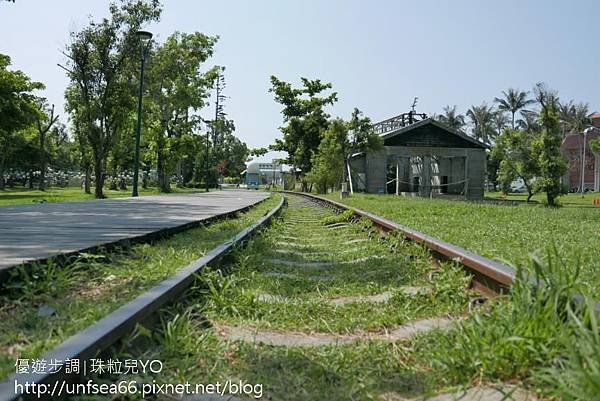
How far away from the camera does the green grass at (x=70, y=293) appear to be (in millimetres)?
2457

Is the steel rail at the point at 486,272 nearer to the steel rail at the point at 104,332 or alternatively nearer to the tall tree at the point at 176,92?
the steel rail at the point at 104,332

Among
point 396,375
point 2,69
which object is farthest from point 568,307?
point 2,69

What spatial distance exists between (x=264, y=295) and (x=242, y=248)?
2080 mm

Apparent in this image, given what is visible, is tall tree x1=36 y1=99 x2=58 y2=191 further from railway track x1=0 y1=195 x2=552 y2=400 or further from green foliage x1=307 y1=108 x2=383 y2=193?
railway track x1=0 y1=195 x2=552 y2=400

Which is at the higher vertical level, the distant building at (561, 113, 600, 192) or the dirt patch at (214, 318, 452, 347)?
the distant building at (561, 113, 600, 192)

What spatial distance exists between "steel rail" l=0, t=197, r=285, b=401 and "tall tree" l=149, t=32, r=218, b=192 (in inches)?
1395

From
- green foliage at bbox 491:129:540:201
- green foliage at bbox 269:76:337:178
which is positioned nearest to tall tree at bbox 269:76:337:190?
green foliage at bbox 269:76:337:178

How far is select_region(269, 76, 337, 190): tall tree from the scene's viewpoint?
164 feet

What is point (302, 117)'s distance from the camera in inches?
2016

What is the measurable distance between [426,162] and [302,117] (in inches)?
513

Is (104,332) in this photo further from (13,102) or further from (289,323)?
(13,102)

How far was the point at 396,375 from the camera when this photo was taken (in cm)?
253

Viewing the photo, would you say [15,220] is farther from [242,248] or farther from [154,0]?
[154,0]

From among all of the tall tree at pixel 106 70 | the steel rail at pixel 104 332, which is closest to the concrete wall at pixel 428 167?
the tall tree at pixel 106 70
